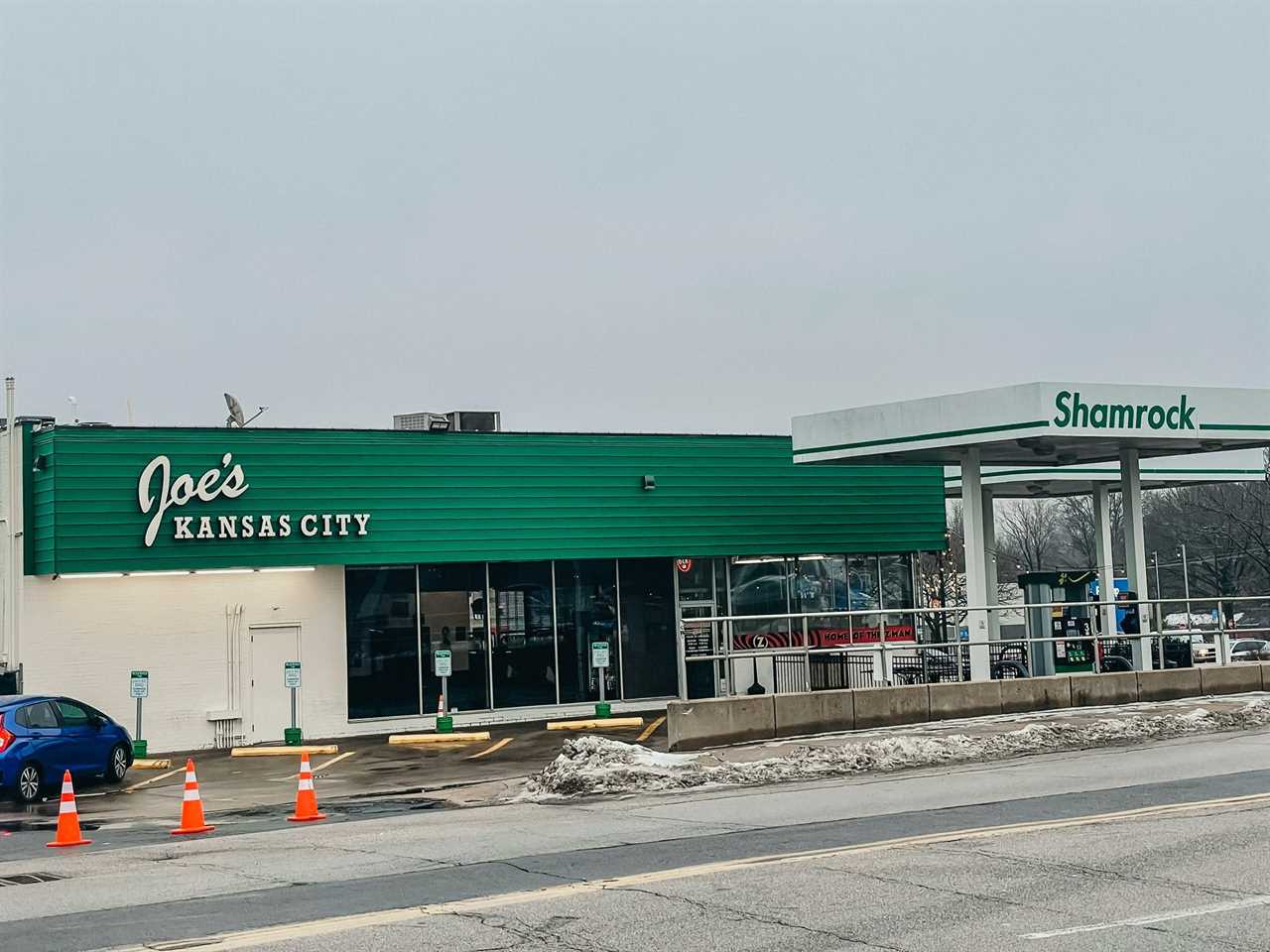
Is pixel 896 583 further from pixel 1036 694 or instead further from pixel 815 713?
pixel 815 713

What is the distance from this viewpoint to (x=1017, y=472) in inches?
1362

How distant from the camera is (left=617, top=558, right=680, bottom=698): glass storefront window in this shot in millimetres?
33125

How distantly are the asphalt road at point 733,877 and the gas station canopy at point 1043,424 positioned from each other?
841 cm

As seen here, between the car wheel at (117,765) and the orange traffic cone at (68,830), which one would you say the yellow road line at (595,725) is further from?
the orange traffic cone at (68,830)

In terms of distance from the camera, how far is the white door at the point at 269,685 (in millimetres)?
29250

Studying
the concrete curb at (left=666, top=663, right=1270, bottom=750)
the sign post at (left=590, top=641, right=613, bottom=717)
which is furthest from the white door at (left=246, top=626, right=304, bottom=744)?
the concrete curb at (left=666, top=663, right=1270, bottom=750)

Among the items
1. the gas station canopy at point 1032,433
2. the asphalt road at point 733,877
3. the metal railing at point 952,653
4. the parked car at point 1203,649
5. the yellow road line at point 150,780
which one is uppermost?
the gas station canopy at point 1032,433

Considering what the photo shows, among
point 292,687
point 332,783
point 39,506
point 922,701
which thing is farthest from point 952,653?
point 39,506

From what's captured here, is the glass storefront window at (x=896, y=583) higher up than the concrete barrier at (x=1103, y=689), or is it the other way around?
the glass storefront window at (x=896, y=583)

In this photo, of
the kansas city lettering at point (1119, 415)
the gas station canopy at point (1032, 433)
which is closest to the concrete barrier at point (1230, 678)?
the gas station canopy at point (1032, 433)

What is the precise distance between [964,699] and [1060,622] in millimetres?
10780

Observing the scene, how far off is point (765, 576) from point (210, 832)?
19926 millimetres

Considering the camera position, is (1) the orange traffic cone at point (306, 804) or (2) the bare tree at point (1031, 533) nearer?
(1) the orange traffic cone at point (306, 804)

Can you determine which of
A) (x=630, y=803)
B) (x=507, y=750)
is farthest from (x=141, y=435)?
(x=630, y=803)
